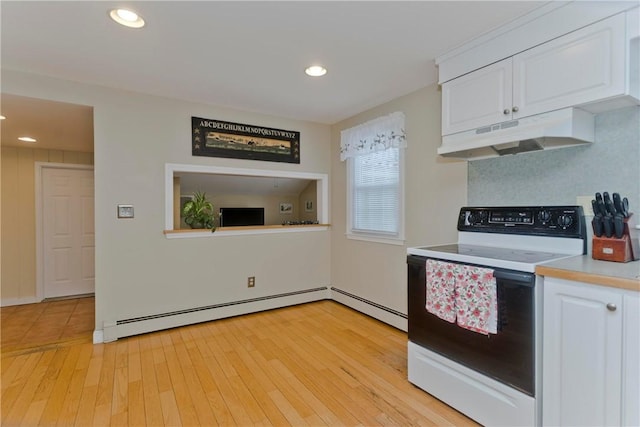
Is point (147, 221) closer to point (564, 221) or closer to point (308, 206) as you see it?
point (308, 206)

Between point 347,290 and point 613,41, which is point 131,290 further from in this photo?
point 613,41

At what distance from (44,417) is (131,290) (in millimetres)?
1233

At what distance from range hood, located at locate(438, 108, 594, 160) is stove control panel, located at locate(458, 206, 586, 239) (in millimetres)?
382

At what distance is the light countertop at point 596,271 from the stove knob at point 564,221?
25cm

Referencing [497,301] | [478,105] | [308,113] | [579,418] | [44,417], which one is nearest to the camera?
[579,418]

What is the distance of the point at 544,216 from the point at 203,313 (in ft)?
10.2

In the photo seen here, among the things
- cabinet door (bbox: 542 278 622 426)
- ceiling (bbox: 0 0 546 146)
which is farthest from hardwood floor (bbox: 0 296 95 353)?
cabinet door (bbox: 542 278 622 426)

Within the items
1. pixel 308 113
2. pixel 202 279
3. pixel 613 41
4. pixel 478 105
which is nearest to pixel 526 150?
pixel 478 105

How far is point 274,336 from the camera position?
9.69ft

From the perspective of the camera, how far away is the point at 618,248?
155 cm

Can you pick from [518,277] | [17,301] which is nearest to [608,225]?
[518,277]

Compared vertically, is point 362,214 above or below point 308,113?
below

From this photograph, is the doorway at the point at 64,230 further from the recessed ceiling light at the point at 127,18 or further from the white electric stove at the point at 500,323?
the white electric stove at the point at 500,323

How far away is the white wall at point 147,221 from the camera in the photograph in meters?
2.79
